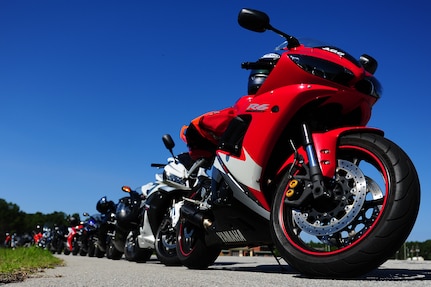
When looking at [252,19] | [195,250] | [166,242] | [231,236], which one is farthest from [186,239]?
[252,19]

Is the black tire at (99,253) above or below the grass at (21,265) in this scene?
above

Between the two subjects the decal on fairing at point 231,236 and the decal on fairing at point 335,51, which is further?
the decal on fairing at point 231,236

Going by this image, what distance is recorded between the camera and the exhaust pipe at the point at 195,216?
15.9 feet

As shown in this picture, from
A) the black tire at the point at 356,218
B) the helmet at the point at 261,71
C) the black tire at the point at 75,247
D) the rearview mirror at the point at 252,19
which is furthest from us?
the black tire at the point at 75,247

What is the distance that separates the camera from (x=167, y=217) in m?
7.11

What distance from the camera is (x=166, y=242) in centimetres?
693

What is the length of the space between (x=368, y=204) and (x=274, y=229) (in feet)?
2.27

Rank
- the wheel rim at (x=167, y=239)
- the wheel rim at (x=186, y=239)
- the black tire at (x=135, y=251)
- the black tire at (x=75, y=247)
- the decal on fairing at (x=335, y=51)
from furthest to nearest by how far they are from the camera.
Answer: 1. the black tire at (x=75, y=247)
2. the black tire at (x=135, y=251)
3. the wheel rim at (x=167, y=239)
4. the wheel rim at (x=186, y=239)
5. the decal on fairing at (x=335, y=51)

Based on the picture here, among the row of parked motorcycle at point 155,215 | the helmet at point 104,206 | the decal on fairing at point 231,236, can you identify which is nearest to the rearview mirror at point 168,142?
the row of parked motorcycle at point 155,215

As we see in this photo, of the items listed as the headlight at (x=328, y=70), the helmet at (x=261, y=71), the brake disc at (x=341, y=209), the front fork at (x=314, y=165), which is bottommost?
the brake disc at (x=341, y=209)

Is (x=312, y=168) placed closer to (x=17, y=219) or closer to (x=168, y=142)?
(x=168, y=142)

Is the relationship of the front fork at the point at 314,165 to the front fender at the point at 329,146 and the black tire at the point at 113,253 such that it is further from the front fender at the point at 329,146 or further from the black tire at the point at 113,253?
the black tire at the point at 113,253

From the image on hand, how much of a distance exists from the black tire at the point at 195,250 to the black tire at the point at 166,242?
115 centimetres

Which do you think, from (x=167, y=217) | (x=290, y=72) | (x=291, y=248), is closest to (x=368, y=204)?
(x=291, y=248)
